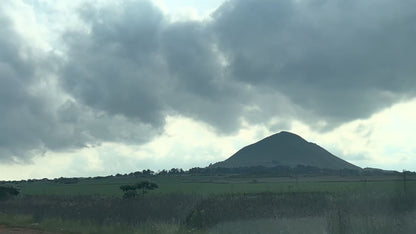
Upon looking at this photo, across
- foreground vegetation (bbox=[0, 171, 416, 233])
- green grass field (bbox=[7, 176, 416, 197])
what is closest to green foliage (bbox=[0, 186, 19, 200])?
green grass field (bbox=[7, 176, 416, 197])

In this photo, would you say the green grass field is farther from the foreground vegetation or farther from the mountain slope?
the mountain slope

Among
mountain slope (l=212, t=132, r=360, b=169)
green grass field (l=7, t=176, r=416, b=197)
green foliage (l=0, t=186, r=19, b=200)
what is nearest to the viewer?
green grass field (l=7, t=176, r=416, b=197)

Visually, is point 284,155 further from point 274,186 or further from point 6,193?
point 6,193

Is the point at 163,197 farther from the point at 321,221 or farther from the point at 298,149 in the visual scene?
the point at 298,149

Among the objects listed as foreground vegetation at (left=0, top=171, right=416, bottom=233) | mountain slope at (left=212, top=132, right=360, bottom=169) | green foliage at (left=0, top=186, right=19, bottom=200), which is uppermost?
mountain slope at (left=212, top=132, right=360, bottom=169)

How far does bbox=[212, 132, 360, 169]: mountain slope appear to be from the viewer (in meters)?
132

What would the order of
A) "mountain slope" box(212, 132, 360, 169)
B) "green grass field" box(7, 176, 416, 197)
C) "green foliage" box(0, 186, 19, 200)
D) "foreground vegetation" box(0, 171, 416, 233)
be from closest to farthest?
"foreground vegetation" box(0, 171, 416, 233) → "green grass field" box(7, 176, 416, 197) → "green foliage" box(0, 186, 19, 200) → "mountain slope" box(212, 132, 360, 169)

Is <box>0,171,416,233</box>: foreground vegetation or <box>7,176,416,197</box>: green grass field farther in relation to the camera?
<box>7,176,416,197</box>: green grass field

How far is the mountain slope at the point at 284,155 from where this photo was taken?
13212 cm

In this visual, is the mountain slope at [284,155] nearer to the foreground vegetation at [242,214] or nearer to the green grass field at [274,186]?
the green grass field at [274,186]

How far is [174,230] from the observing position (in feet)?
67.2

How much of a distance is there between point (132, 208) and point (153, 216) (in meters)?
2.04

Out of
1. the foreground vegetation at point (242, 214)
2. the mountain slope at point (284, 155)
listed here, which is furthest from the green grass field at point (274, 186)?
the mountain slope at point (284, 155)

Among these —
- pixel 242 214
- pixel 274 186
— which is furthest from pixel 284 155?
pixel 242 214
